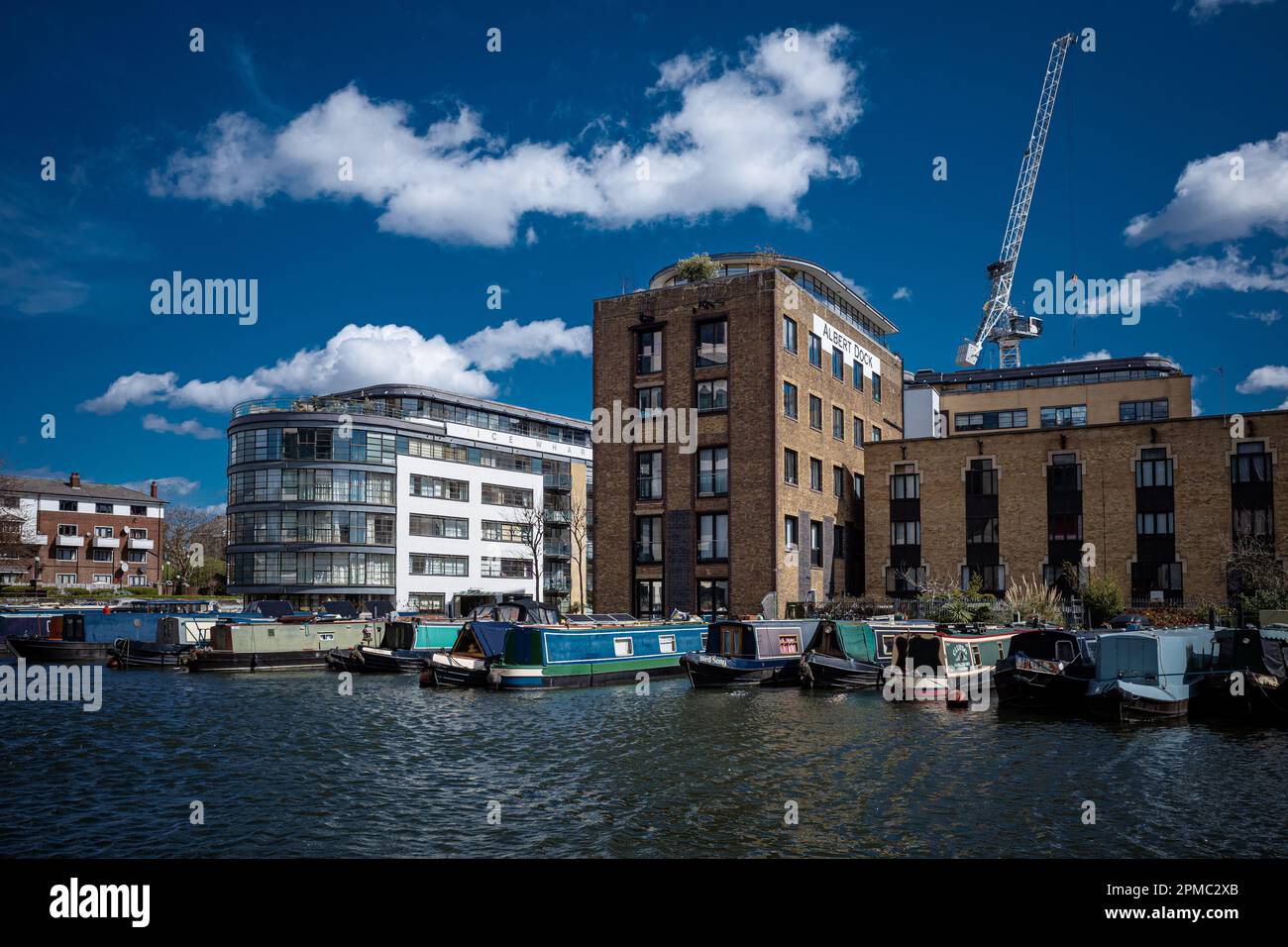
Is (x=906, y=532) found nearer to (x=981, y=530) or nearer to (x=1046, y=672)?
(x=981, y=530)

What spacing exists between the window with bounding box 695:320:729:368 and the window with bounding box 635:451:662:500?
545cm

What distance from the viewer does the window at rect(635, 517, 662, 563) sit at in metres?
52.8

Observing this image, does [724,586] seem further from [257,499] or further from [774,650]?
[257,499]

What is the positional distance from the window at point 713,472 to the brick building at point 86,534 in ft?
241

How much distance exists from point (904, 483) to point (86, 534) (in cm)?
8871

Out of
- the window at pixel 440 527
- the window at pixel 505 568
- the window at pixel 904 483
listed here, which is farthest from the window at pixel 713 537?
the window at pixel 505 568

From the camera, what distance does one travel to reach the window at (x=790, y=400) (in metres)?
51.4

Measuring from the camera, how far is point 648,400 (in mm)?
53812

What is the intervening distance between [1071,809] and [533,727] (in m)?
13.6

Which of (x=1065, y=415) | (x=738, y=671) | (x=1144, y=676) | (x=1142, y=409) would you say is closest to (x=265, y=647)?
(x=738, y=671)

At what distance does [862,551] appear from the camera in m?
61.4

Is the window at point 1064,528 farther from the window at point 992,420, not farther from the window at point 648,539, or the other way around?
the window at point 992,420
